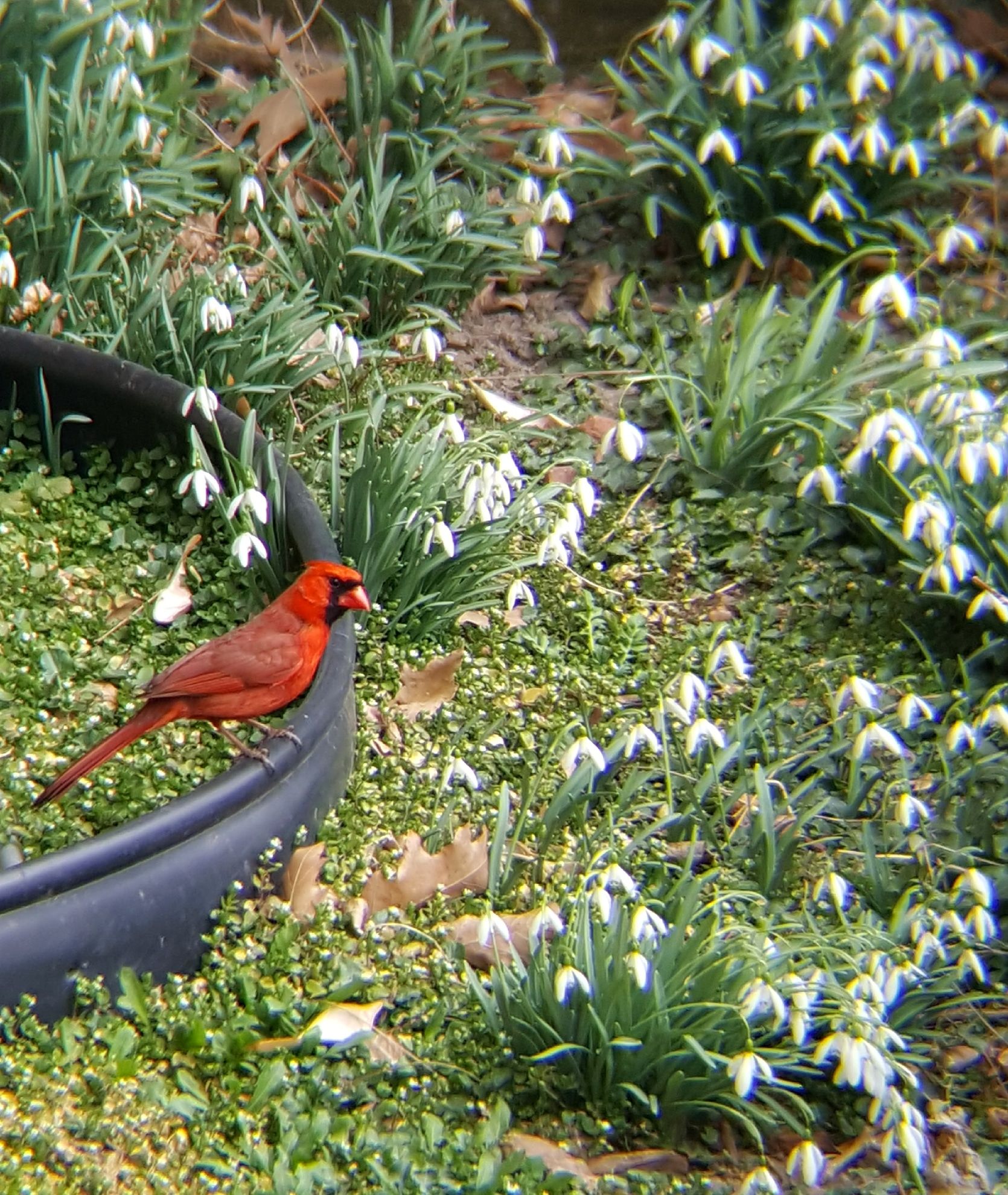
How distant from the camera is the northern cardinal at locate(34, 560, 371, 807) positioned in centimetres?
306

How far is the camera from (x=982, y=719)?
10.8 feet

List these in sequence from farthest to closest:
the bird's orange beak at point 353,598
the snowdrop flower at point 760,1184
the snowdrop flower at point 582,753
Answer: the bird's orange beak at point 353,598
the snowdrop flower at point 582,753
the snowdrop flower at point 760,1184

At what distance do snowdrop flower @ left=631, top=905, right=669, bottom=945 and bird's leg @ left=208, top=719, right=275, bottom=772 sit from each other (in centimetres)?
90

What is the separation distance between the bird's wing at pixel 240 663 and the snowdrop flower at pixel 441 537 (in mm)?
501

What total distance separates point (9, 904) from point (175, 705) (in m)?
0.65

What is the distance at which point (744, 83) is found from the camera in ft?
13.9

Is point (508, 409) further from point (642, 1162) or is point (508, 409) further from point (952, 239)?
point (642, 1162)

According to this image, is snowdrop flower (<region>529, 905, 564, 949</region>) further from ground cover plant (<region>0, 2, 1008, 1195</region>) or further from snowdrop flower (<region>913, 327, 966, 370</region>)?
snowdrop flower (<region>913, 327, 966, 370</region>)

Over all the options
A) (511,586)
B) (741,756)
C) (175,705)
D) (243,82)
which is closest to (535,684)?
(511,586)

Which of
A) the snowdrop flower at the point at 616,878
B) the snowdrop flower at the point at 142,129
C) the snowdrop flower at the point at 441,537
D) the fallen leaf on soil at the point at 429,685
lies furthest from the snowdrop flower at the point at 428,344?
the snowdrop flower at the point at 616,878

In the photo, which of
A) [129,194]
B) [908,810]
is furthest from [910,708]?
[129,194]

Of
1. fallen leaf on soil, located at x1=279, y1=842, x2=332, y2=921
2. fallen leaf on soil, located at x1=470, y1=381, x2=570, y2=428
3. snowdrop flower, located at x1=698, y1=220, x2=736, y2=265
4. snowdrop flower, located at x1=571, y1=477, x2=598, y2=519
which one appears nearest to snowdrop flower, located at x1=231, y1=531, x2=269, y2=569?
fallen leaf on soil, located at x1=279, y1=842, x2=332, y2=921

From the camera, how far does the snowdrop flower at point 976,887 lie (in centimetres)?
292

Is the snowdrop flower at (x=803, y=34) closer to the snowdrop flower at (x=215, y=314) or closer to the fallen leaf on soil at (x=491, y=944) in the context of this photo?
the snowdrop flower at (x=215, y=314)
